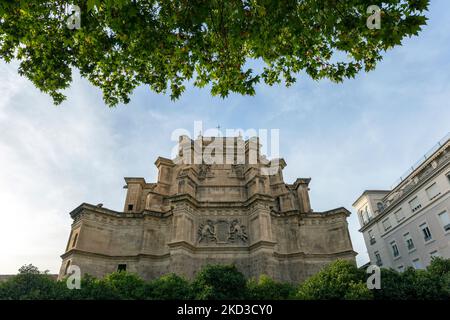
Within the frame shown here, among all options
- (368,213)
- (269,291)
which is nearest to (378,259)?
(368,213)

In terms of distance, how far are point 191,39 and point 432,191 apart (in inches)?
1082

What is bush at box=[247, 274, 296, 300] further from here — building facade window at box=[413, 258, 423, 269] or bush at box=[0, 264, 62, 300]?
building facade window at box=[413, 258, 423, 269]

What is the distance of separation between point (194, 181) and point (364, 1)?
983 inches

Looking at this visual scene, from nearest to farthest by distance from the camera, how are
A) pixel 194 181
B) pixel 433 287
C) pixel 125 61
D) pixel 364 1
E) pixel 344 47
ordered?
pixel 364 1 → pixel 344 47 → pixel 125 61 → pixel 433 287 → pixel 194 181

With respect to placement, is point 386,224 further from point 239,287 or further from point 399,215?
point 239,287

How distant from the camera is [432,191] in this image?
24.9m

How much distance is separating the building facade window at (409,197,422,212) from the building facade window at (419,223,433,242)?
5.72ft

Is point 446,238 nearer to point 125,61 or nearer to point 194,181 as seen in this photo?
point 194,181

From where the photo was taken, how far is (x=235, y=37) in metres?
7.00

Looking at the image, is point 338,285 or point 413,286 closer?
point 338,285

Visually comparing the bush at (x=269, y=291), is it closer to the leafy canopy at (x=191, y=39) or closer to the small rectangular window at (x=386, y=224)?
the leafy canopy at (x=191, y=39)

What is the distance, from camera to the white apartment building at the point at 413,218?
77.5 feet

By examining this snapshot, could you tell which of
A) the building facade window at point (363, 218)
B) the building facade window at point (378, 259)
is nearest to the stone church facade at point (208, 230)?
the building facade window at point (378, 259)
